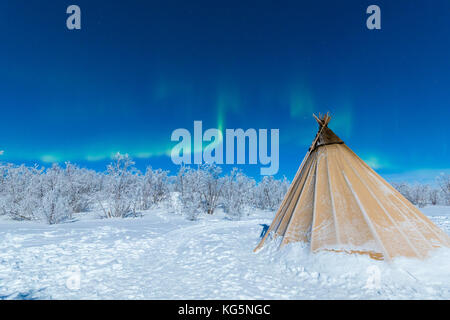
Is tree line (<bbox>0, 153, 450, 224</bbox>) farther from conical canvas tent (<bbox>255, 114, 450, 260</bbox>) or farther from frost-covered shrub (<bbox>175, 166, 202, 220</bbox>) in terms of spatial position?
conical canvas tent (<bbox>255, 114, 450, 260</bbox>)

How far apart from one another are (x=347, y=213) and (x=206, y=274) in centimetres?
347

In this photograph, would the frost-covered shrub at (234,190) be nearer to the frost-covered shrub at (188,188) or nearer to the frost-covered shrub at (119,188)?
the frost-covered shrub at (188,188)

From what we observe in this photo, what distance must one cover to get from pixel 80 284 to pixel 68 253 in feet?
7.30

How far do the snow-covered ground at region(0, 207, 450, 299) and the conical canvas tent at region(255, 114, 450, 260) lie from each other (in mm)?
254

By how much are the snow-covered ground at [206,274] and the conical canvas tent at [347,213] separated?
0.83ft

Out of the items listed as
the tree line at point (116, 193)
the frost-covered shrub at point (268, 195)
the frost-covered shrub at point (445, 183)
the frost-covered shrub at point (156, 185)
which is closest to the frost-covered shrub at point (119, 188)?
the tree line at point (116, 193)

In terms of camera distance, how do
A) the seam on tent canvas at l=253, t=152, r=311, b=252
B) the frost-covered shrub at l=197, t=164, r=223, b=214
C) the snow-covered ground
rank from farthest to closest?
the frost-covered shrub at l=197, t=164, r=223, b=214, the seam on tent canvas at l=253, t=152, r=311, b=252, the snow-covered ground

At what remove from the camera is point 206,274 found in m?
4.67

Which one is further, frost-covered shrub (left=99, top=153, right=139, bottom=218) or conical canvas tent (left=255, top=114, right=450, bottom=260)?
frost-covered shrub (left=99, top=153, right=139, bottom=218)

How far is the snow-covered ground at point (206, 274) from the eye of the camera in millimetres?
3617

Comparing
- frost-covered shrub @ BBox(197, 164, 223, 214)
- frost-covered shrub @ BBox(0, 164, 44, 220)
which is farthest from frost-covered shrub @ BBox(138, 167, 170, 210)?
frost-covered shrub @ BBox(0, 164, 44, 220)

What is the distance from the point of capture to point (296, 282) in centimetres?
405

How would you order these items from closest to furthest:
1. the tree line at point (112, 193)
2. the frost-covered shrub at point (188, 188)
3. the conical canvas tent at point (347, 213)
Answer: the conical canvas tent at point (347, 213)
the tree line at point (112, 193)
the frost-covered shrub at point (188, 188)

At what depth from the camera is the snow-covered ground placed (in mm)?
3617
